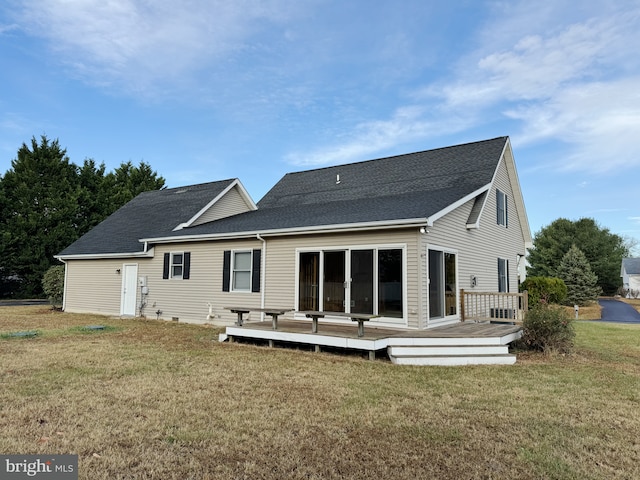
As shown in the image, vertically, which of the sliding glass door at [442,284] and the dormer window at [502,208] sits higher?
the dormer window at [502,208]

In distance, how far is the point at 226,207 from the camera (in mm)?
16094

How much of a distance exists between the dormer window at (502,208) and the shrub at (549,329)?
578 centimetres

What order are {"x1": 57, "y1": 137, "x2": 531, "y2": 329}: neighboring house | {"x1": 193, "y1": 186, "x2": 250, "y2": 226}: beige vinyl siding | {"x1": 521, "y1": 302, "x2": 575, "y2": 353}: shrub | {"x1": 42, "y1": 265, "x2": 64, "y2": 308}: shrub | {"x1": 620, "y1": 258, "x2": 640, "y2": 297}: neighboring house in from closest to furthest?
{"x1": 521, "y1": 302, "x2": 575, "y2": 353}: shrub < {"x1": 57, "y1": 137, "x2": 531, "y2": 329}: neighboring house < {"x1": 193, "y1": 186, "x2": 250, "y2": 226}: beige vinyl siding < {"x1": 42, "y1": 265, "x2": 64, "y2": 308}: shrub < {"x1": 620, "y1": 258, "x2": 640, "y2": 297}: neighboring house

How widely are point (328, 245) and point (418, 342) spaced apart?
11.1ft

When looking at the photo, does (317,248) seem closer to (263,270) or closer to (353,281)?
(353,281)

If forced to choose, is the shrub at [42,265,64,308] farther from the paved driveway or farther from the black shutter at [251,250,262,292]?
the paved driveway

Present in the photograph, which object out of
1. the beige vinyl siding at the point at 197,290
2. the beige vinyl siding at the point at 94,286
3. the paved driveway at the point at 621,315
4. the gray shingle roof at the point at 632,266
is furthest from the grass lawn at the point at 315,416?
the gray shingle roof at the point at 632,266

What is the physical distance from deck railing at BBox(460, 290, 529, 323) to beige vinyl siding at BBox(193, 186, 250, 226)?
9599mm

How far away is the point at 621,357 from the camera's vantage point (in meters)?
8.24

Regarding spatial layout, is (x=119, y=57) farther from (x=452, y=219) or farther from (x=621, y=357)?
(x=621, y=357)

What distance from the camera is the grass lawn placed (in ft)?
10.7

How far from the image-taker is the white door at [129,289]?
1442 cm

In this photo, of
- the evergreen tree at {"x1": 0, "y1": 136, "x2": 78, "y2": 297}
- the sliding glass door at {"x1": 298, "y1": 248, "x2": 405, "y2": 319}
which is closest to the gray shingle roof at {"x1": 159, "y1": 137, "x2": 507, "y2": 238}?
the sliding glass door at {"x1": 298, "y1": 248, "x2": 405, "y2": 319}

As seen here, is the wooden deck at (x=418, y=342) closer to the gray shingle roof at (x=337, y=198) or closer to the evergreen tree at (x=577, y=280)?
the gray shingle roof at (x=337, y=198)
